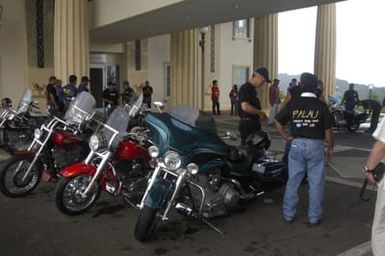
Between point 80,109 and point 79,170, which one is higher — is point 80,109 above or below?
above

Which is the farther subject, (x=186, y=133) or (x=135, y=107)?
(x=135, y=107)

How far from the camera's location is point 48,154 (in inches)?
267

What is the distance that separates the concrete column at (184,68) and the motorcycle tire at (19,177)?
51.3 ft

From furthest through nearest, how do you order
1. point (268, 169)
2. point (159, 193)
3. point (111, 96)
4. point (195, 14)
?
point (195, 14) < point (111, 96) < point (268, 169) < point (159, 193)

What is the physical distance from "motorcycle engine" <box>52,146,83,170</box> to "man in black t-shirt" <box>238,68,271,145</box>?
2.42m

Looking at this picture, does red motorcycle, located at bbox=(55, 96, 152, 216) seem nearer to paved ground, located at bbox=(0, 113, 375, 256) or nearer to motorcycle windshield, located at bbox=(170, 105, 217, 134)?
paved ground, located at bbox=(0, 113, 375, 256)

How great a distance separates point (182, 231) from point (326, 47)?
69.2ft

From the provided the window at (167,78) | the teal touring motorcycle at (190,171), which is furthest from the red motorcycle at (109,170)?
the window at (167,78)

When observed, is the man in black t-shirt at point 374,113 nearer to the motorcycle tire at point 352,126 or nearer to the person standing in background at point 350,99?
the motorcycle tire at point 352,126

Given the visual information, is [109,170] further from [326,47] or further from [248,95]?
[326,47]

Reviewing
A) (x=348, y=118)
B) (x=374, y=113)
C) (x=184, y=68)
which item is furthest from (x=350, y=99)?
(x=184, y=68)

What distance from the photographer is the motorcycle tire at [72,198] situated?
219 inches

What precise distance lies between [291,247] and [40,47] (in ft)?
63.2

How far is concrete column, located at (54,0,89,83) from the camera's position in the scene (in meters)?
16.3
